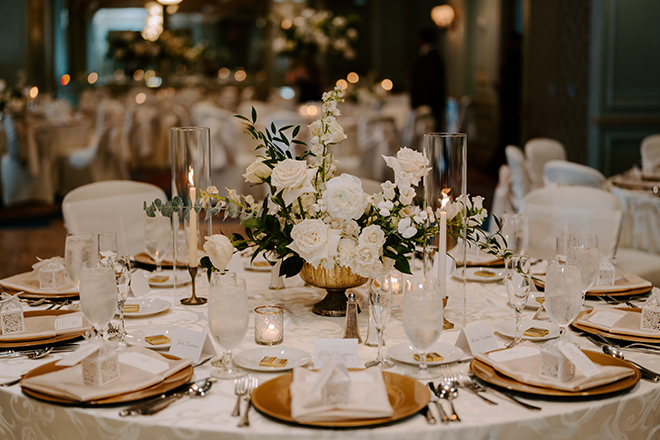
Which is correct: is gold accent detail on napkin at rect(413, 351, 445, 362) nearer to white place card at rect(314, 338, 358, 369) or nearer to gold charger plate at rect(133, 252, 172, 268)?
white place card at rect(314, 338, 358, 369)

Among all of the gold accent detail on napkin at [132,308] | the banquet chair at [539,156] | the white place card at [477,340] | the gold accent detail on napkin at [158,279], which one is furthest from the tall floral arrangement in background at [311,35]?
the white place card at [477,340]

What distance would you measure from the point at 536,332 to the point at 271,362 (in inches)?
24.8

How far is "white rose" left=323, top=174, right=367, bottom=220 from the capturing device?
62.0 inches

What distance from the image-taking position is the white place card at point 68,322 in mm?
1622

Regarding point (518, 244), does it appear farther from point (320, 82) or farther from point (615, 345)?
point (320, 82)

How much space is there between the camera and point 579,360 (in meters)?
1.28

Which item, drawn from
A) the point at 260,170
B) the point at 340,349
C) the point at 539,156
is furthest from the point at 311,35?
the point at 340,349

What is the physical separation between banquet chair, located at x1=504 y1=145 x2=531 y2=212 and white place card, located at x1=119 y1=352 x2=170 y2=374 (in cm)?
345

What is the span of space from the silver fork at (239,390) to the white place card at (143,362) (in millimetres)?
143

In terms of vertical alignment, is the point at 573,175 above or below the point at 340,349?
above

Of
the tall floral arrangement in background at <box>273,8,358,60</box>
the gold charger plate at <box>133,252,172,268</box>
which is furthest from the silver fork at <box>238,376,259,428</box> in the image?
the tall floral arrangement in background at <box>273,8,358,60</box>

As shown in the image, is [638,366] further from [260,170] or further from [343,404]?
[260,170]

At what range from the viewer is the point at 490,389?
4.24ft

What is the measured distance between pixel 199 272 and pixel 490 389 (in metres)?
1.07
